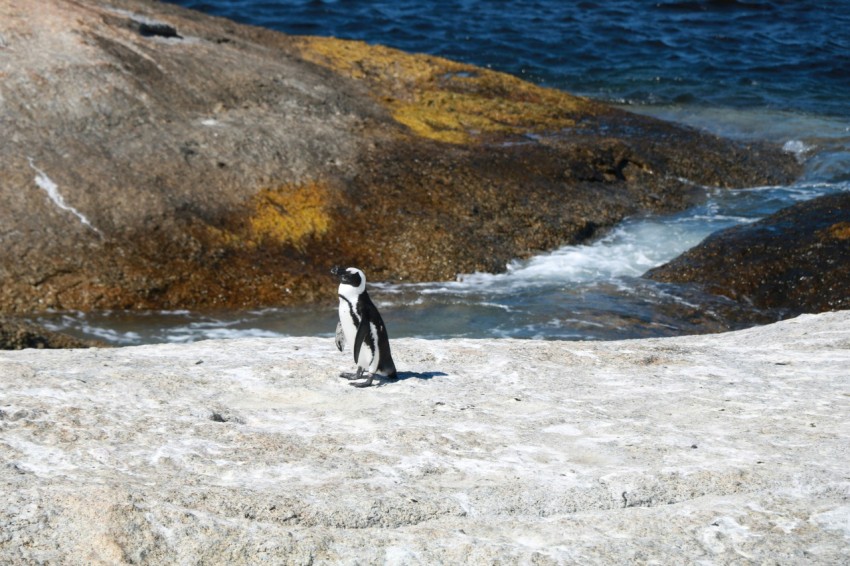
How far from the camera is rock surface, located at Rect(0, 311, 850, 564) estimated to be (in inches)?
172

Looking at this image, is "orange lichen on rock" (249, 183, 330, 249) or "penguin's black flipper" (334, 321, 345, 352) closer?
"penguin's black flipper" (334, 321, 345, 352)

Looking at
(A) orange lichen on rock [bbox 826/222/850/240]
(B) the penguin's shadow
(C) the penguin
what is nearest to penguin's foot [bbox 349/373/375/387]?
(C) the penguin

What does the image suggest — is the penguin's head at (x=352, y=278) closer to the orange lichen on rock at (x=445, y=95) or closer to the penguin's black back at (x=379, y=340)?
the penguin's black back at (x=379, y=340)

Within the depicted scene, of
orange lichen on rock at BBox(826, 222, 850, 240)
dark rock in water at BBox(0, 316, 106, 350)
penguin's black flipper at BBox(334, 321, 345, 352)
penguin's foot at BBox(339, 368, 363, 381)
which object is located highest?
penguin's black flipper at BBox(334, 321, 345, 352)

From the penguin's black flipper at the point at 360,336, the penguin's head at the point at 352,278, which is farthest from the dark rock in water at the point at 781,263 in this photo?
the penguin's black flipper at the point at 360,336

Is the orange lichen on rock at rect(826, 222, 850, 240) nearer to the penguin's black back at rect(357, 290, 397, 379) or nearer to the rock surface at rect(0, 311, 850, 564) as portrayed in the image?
the rock surface at rect(0, 311, 850, 564)

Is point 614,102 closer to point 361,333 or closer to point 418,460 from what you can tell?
point 361,333

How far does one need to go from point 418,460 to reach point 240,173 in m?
7.54

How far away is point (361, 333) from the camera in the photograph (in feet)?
22.4

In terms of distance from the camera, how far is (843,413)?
20.6ft

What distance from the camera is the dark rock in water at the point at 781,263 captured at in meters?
11.9

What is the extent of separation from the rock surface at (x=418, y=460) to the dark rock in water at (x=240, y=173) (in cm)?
407

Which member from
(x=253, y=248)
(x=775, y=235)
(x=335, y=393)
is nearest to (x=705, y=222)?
(x=775, y=235)

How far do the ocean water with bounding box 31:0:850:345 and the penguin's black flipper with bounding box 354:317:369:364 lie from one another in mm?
4067
